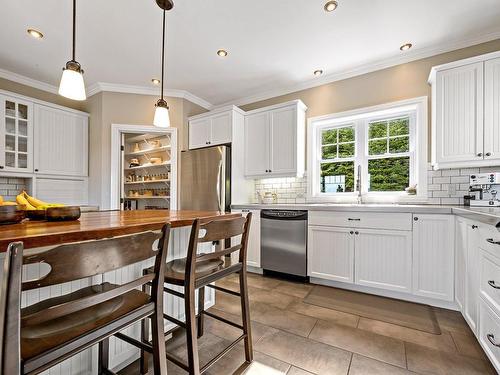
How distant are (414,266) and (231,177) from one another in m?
2.36

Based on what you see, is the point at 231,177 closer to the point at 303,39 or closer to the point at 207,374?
the point at 303,39

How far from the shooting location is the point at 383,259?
7.80 ft

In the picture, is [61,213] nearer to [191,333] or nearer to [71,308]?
[71,308]

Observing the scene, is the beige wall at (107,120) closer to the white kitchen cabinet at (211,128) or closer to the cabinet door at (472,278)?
the white kitchen cabinet at (211,128)

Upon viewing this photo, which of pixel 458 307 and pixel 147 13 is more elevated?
pixel 147 13

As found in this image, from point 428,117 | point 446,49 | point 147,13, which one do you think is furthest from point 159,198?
point 446,49

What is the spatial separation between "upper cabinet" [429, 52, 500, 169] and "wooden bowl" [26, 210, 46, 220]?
3312mm

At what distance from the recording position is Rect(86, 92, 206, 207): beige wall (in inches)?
140

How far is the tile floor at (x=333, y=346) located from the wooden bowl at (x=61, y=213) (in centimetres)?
97

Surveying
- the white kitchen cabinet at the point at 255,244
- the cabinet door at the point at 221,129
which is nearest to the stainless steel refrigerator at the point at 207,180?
the cabinet door at the point at 221,129

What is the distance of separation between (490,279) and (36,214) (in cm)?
261

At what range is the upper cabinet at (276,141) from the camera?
10.7ft

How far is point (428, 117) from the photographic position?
8.79ft

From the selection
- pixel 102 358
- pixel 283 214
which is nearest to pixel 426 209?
pixel 283 214
